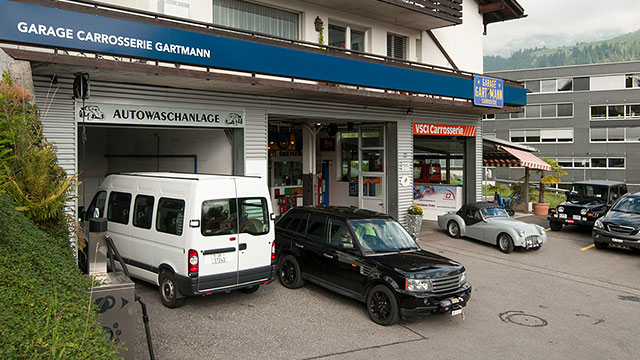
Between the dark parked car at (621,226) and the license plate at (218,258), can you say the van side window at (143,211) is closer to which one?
the license plate at (218,258)

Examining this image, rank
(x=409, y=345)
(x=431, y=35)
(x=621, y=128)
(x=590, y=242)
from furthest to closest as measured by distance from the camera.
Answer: (x=621, y=128) < (x=431, y=35) < (x=590, y=242) < (x=409, y=345)

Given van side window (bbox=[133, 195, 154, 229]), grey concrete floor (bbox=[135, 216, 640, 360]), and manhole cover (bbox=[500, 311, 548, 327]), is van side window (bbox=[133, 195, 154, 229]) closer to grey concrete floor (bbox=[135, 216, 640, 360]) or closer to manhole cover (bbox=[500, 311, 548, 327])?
grey concrete floor (bbox=[135, 216, 640, 360])

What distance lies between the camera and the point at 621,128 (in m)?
45.8

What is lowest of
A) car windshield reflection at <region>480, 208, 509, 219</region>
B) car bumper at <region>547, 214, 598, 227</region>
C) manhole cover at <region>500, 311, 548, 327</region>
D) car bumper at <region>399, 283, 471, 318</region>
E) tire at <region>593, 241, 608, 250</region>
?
manhole cover at <region>500, 311, 548, 327</region>

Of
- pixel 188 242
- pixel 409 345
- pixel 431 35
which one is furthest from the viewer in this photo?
pixel 431 35

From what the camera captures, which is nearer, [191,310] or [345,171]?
[191,310]

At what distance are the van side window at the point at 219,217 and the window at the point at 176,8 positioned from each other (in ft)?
18.9

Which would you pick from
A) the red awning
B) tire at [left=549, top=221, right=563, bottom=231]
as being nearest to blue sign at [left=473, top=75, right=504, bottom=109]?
the red awning

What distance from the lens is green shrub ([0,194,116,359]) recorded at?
10.7 ft

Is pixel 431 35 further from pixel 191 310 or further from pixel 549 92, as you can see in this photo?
pixel 549 92

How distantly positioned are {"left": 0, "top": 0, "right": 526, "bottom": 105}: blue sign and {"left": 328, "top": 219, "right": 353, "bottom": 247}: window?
420 centimetres

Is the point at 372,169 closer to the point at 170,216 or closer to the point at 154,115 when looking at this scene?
the point at 154,115

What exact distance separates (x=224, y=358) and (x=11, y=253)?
10.6 feet

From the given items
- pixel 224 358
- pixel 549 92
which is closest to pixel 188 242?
pixel 224 358
